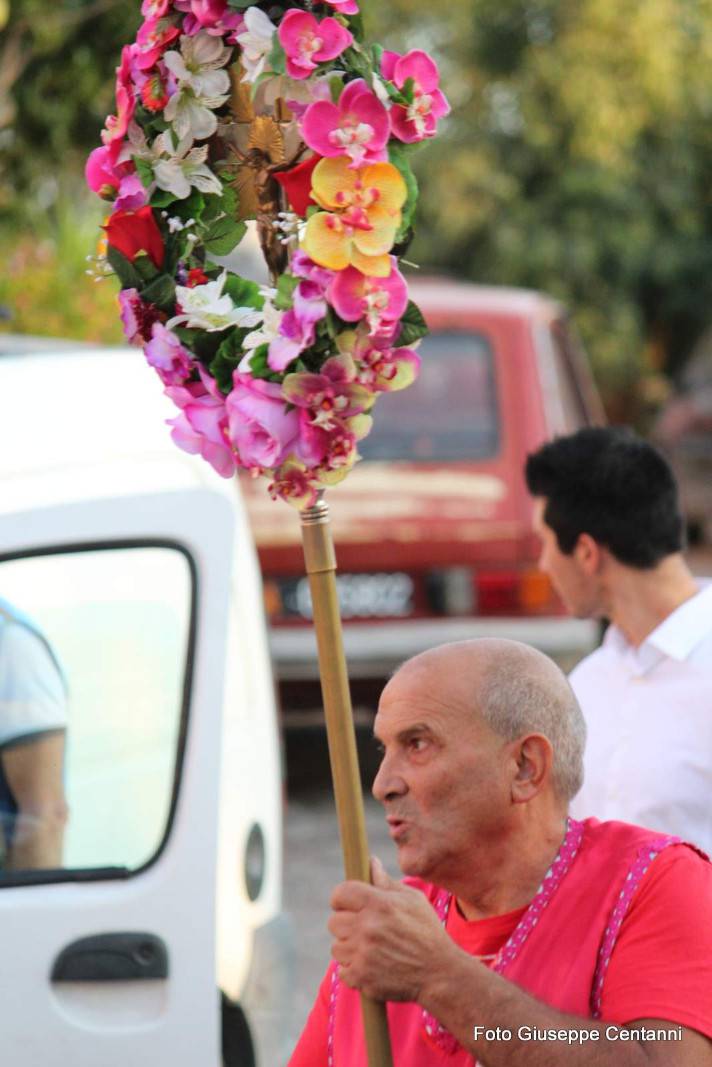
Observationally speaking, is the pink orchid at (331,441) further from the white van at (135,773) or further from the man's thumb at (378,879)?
the white van at (135,773)

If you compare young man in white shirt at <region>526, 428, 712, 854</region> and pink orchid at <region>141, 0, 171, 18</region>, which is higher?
pink orchid at <region>141, 0, 171, 18</region>

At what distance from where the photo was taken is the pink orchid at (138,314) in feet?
6.93

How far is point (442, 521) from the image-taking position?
327 inches

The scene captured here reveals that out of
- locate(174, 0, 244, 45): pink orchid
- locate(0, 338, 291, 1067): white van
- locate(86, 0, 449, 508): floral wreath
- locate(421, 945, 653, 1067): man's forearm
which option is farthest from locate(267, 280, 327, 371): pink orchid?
locate(0, 338, 291, 1067): white van

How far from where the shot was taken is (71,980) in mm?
2871

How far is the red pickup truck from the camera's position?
8.12 meters

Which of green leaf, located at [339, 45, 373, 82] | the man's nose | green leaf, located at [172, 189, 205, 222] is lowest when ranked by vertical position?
the man's nose

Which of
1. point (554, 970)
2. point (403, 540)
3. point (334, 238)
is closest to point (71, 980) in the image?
point (554, 970)

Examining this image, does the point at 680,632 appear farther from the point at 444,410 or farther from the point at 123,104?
the point at 444,410

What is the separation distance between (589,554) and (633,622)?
6.8 inches

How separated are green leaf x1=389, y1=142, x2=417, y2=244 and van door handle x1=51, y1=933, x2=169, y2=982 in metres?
1.39

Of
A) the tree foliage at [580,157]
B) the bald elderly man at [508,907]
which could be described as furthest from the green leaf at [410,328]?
the tree foliage at [580,157]

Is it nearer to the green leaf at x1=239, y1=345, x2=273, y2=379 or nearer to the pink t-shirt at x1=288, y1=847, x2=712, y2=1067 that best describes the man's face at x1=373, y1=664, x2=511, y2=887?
the pink t-shirt at x1=288, y1=847, x2=712, y2=1067

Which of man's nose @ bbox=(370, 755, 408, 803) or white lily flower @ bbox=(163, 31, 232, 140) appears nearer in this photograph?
white lily flower @ bbox=(163, 31, 232, 140)
